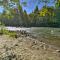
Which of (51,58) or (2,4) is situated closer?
(2,4)

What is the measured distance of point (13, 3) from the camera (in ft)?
18.0

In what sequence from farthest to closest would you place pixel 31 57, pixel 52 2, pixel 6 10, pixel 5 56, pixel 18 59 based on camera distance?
pixel 31 57
pixel 18 59
pixel 5 56
pixel 6 10
pixel 52 2

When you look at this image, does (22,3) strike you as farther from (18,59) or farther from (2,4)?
(18,59)

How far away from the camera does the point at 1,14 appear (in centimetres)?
600

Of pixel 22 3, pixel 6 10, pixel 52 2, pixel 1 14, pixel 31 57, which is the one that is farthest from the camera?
pixel 31 57

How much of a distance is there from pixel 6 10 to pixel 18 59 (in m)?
Answer: 3.32

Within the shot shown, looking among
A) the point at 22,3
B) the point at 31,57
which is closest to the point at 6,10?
the point at 22,3

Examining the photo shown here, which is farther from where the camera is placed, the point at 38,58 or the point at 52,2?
the point at 38,58

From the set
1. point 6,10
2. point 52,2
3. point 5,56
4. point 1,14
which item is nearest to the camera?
point 52,2

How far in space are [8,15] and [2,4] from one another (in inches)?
13.4

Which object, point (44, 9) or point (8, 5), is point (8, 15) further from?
point (44, 9)

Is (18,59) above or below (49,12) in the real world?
below

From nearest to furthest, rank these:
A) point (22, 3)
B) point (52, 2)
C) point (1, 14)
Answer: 1. point (52, 2)
2. point (22, 3)
3. point (1, 14)

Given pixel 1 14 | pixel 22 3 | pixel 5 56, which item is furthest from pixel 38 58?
pixel 22 3
